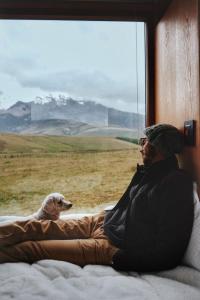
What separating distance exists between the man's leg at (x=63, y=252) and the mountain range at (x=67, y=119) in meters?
0.97

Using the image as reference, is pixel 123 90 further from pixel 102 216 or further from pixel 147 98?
pixel 102 216

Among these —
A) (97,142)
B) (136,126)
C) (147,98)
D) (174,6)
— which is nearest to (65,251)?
(97,142)

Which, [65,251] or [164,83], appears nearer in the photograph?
[65,251]

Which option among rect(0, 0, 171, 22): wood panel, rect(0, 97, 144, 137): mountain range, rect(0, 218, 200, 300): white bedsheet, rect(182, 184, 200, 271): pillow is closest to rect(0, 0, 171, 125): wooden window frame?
rect(0, 0, 171, 22): wood panel

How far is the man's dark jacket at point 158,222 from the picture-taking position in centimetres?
137

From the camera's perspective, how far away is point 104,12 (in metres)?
2.26

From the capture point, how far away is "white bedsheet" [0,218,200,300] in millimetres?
1124

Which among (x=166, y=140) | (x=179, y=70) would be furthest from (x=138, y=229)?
(x=179, y=70)

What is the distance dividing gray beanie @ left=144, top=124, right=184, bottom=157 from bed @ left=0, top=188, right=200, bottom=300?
307 millimetres

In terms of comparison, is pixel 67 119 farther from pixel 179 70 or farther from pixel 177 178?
pixel 177 178

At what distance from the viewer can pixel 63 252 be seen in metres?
1.52

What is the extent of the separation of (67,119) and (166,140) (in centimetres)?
90

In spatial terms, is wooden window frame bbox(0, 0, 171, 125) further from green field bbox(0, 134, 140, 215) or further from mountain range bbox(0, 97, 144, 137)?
green field bbox(0, 134, 140, 215)

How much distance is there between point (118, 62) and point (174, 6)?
0.57m
